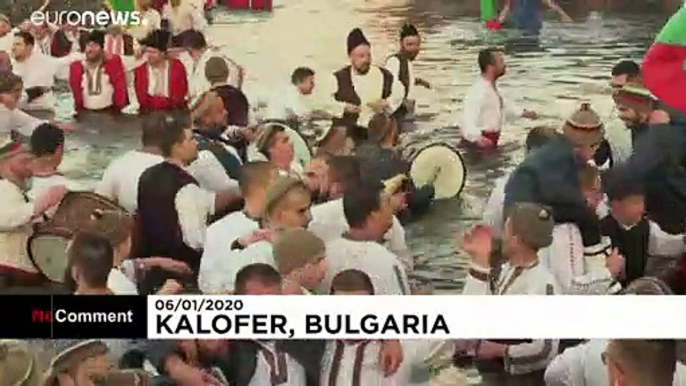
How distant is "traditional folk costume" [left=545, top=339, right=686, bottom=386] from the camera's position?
65.1 inches

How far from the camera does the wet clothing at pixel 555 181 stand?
164 centimetres

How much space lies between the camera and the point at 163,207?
1.64m

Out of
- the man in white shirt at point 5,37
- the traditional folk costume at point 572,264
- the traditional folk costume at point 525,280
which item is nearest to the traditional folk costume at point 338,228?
the traditional folk costume at point 525,280

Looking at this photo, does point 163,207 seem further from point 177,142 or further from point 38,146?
point 38,146

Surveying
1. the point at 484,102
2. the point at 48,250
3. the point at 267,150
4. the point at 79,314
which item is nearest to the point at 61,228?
the point at 48,250

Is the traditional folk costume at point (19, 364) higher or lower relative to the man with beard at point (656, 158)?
lower

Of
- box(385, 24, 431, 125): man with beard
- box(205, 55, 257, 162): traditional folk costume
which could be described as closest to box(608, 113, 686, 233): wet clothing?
box(385, 24, 431, 125): man with beard

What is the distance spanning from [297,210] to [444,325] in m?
0.30

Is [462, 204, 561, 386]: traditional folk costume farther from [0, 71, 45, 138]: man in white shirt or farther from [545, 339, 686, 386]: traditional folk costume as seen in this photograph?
[0, 71, 45, 138]: man in white shirt

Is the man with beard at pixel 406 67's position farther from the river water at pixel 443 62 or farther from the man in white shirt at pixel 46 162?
→ the man in white shirt at pixel 46 162

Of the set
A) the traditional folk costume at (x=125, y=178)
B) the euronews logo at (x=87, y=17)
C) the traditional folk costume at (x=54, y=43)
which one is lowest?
the traditional folk costume at (x=125, y=178)

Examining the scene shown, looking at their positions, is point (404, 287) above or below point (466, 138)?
below

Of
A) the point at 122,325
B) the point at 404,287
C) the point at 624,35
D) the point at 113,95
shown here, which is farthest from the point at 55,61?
the point at 624,35

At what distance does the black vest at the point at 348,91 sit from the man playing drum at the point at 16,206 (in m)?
0.47
